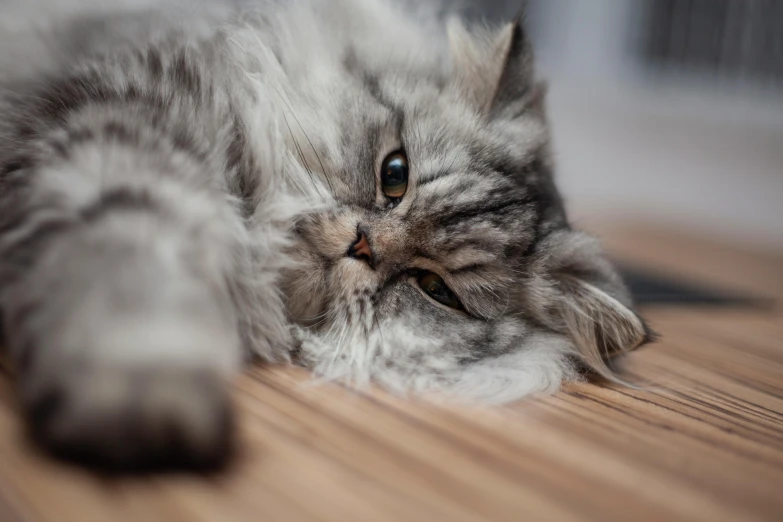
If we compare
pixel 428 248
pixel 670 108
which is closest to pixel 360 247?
pixel 428 248

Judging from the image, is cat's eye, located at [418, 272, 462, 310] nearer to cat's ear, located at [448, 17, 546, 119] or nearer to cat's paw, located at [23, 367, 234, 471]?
cat's ear, located at [448, 17, 546, 119]

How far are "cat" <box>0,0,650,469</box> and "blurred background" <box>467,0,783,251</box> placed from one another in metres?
1.93

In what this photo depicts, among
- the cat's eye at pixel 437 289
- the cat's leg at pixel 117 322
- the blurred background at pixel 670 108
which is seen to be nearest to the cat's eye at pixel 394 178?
the cat's eye at pixel 437 289

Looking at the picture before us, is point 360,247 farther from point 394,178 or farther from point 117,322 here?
point 117,322

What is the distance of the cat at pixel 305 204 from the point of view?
0.77m

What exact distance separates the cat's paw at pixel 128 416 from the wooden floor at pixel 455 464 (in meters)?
0.03

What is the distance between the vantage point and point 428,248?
114cm

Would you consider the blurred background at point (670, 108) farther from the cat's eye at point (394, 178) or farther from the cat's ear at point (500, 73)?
the cat's eye at point (394, 178)

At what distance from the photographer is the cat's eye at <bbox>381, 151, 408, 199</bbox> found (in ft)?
3.85

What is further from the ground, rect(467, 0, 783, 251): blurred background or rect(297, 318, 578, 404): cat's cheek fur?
rect(467, 0, 783, 251): blurred background

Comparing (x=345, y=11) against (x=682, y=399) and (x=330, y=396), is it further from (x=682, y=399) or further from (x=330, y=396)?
(x=682, y=399)

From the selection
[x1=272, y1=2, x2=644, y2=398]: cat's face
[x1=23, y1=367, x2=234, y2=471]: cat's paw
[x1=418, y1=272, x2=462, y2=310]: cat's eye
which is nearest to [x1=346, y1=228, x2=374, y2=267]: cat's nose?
[x1=272, y1=2, x2=644, y2=398]: cat's face

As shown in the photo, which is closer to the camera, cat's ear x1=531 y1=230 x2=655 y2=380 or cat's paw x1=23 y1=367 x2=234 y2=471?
cat's paw x1=23 y1=367 x2=234 y2=471

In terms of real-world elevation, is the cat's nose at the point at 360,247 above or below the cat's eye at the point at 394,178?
below
